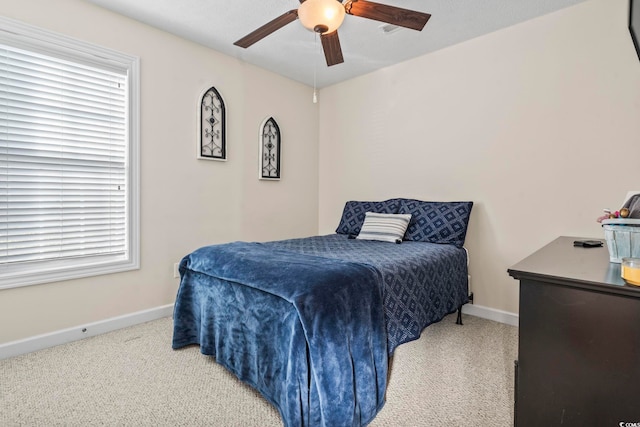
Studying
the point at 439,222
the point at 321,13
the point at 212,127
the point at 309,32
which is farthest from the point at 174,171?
the point at 439,222

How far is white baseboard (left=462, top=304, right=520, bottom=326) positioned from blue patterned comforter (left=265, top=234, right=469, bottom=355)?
389mm

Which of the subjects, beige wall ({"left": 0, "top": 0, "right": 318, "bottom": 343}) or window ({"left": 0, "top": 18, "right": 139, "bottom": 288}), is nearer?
window ({"left": 0, "top": 18, "right": 139, "bottom": 288})

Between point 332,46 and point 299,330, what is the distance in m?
1.79

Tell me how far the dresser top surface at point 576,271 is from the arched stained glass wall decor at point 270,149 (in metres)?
2.86

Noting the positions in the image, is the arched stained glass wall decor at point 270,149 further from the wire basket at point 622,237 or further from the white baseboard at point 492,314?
the wire basket at point 622,237

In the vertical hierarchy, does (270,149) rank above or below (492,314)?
above

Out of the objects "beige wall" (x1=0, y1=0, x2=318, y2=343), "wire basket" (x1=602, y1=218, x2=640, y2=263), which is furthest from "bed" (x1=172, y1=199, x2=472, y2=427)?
"wire basket" (x1=602, y1=218, x2=640, y2=263)

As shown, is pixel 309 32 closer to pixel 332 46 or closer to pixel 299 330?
pixel 332 46

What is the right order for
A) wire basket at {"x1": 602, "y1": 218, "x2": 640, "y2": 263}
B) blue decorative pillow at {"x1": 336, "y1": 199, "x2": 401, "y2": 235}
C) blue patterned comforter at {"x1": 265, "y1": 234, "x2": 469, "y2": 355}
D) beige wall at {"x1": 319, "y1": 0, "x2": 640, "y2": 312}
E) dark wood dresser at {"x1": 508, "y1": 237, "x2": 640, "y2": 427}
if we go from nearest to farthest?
dark wood dresser at {"x1": 508, "y1": 237, "x2": 640, "y2": 427}, wire basket at {"x1": 602, "y1": 218, "x2": 640, "y2": 263}, blue patterned comforter at {"x1": 265, "y1": 234, "x2": 469, "y2": 355}, beige wall at {"x1": 319, "y1": 0, "x2": 640, "y2": 312}, blue decorative pillow at {"x1": 336, "y1": 199, "x2": 401, "y2": 235}

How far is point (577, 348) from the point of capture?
99 centimetres

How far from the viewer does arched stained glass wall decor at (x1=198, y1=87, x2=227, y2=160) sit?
3.15 meters

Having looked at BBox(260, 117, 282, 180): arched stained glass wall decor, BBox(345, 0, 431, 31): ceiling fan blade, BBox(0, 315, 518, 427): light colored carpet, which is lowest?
BBox(0, 315, 518, 427): light colored carpet

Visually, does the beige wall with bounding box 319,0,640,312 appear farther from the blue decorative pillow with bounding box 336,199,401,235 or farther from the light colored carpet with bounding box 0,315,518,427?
the light colored carpet with bounding box 0,315,518,427

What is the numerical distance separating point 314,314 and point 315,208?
9.95 feet
